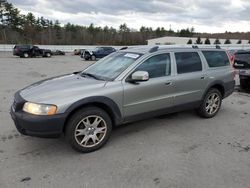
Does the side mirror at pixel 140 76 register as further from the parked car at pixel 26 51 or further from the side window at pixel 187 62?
the parked car at pixel 26 51

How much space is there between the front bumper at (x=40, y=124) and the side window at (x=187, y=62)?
2588mm

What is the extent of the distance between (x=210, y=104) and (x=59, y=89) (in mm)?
3530

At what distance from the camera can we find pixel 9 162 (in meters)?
3.76

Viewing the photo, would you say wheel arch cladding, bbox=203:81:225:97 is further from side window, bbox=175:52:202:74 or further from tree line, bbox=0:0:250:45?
tree line, bbox=0:0:250:45

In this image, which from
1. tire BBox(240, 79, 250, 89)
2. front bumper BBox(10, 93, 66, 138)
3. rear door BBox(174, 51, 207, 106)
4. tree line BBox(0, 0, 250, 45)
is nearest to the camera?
front bumper BBox(10, 93, 66, 138)

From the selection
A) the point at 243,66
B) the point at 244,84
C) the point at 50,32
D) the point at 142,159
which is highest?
the point at 50,32

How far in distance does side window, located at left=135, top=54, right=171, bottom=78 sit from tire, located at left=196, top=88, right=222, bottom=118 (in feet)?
4.41

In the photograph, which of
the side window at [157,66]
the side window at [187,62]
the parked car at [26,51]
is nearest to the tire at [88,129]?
the side window at [157,66]

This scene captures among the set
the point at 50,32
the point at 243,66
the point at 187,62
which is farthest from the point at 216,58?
the point at 50,32

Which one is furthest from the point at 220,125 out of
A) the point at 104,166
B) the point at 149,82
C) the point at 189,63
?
the point at 104,166

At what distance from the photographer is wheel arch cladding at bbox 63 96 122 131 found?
→ 3.83m

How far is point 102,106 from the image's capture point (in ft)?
13.8

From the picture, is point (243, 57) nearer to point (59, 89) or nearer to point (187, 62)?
point (187, 62)

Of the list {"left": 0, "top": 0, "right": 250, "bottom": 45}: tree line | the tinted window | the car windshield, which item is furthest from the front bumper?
{"left": 0, "top": 0, "right": 250, "bottom": 45}: tree line
